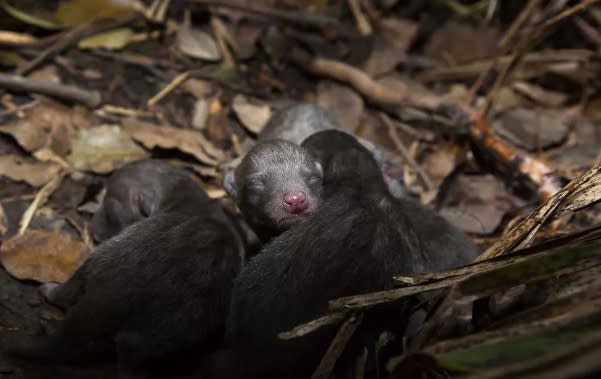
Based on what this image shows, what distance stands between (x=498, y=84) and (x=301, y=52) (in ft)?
6.29

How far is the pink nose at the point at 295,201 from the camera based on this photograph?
140 inches

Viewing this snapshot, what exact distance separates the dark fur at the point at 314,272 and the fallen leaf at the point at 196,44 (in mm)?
2631

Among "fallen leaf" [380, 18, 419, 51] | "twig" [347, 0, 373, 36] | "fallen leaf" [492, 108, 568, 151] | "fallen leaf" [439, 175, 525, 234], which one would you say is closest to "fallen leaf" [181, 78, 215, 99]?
"twig" [347, 0, 373, 36]

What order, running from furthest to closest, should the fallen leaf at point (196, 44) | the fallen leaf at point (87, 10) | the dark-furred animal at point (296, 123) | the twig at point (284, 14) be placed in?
the fallen leaf at point (196, 44) → the twig at point (284, 14) → the fallen leaf at point (87, 10) → the dark-furred animal at point (296, 123)

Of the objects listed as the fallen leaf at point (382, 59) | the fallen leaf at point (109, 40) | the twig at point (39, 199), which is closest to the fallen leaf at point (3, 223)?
the twig at point (39, 199)

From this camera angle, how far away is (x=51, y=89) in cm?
464

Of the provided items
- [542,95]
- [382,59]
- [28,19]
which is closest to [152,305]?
[28,19]

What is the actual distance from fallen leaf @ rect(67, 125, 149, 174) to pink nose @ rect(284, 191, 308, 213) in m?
1.71

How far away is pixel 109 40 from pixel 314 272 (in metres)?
3.53

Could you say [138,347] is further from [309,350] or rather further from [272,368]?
[309,350]

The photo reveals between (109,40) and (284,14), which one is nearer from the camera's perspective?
(109,40)

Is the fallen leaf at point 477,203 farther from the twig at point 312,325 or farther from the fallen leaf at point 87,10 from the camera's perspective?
the fallen leaf at point 87,10

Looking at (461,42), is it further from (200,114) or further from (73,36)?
(73,36)

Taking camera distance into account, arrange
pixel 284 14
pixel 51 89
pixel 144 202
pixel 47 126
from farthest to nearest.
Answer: pixel 284 14 → pixel 51 89 → pixel 47 126 → pixel 144 202
